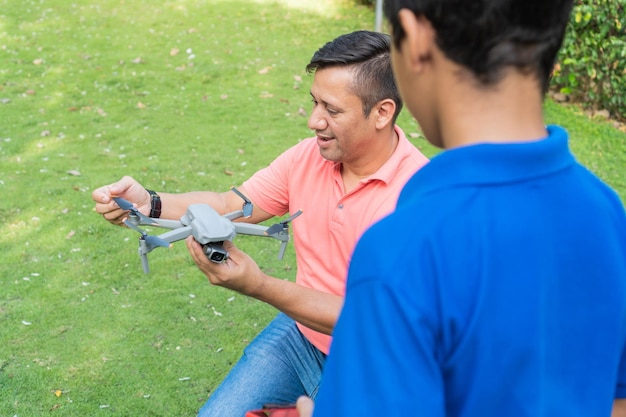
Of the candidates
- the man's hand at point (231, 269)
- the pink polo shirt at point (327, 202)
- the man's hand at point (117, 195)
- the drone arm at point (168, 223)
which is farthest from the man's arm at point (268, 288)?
the man's hand at point (117, 195)

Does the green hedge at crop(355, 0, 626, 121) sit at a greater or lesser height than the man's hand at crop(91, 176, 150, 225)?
lesser

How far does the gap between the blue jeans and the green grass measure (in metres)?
1.17

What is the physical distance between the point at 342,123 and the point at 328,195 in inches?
10.9

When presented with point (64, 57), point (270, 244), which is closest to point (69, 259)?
point (270, 244)

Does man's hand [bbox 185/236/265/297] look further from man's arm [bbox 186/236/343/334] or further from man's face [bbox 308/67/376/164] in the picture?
man's face [bbox 308/67/376/164]

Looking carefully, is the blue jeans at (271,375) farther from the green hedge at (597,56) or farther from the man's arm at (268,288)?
the green hedge at (597,56)

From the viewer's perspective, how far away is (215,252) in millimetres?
2006

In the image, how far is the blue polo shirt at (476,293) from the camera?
3.41 ft

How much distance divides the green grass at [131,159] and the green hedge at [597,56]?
304 mm

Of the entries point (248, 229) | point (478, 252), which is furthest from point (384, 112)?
point (478, 252)

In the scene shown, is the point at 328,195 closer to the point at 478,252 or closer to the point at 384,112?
the point at 384,112

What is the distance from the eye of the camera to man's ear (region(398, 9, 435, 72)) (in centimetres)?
110

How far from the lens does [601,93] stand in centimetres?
750

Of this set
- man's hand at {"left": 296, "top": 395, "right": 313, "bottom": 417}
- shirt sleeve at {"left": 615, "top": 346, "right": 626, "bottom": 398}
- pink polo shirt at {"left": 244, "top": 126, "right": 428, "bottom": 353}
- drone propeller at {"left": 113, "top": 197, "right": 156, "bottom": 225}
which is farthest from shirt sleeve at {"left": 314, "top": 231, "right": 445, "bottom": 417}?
pink polo shirt at {"left": 244, "top": 126, "right": 428, "bottom": 353}
